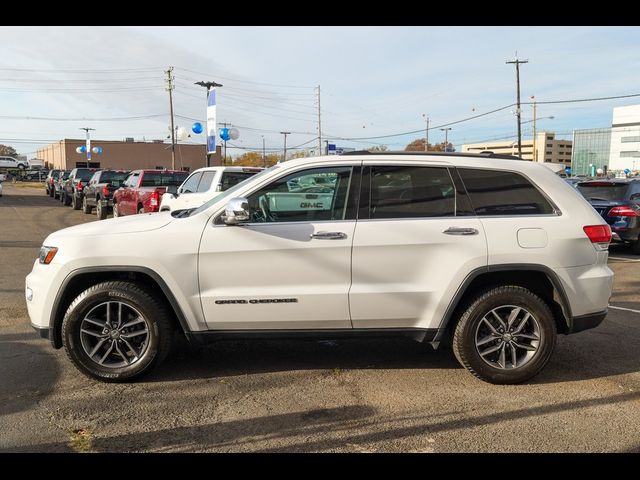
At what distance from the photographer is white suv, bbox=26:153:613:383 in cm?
420

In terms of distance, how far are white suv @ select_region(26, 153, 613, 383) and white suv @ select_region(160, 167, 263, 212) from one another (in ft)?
19.9

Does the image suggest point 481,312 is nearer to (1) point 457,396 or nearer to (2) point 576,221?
(1) point 457,396

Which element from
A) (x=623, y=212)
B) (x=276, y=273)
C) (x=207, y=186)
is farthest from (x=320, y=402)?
(x=623, y=212)

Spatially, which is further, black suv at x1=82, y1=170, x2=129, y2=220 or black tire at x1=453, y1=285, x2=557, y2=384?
black suv at x1=82, y1=170, x2=129, y2=220

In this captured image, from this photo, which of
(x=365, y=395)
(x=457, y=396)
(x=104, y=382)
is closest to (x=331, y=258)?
(x=365, y=395)

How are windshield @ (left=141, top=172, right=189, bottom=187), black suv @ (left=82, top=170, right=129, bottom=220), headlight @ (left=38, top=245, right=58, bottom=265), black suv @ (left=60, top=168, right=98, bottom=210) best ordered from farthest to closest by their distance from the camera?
black suv @ (left=60, top=168, right=98, bottom=210) < black suv @ (left=82, top=170, right=129, bottom=220) < windshield @ (left=141, top=172, right=189, bottom=187) < headlight @ (left=38, top=245, right=58, bottom=265)

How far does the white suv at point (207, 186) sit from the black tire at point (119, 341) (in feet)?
19.9

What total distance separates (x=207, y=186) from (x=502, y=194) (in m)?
7.38

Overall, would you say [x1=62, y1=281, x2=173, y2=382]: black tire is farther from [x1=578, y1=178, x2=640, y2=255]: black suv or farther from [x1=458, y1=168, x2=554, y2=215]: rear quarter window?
[x1=578, y1=178, x2=640, y2=255]: black suv

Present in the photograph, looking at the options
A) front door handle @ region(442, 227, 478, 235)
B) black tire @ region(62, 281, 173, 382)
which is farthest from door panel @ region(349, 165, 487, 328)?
black tire @ region(62, 281, 173, 382)

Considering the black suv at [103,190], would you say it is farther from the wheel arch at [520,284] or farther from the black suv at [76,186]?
the wheel arch at [520,284]

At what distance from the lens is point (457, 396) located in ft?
13.6

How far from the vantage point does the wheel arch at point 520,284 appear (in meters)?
4.26

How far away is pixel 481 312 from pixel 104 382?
10.1 feet
